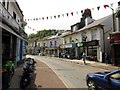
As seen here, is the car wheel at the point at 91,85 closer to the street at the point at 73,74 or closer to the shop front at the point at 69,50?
the street at the point at 73,74

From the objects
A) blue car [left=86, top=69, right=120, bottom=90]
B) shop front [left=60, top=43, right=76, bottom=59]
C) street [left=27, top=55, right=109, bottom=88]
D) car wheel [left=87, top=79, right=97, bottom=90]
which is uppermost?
shop front [left=60, top=43, right=76, bottom=59]

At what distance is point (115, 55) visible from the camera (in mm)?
27047

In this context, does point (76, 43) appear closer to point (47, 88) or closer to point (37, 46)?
point (47, 88)

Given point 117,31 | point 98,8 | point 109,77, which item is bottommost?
point 109,77

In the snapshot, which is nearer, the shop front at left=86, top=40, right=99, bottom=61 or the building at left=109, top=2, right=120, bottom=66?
the building at left=109, top=2, right=120, bottom=66

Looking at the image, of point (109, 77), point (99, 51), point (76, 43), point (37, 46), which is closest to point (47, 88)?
point (109, 77)

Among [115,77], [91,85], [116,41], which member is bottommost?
[91,85]

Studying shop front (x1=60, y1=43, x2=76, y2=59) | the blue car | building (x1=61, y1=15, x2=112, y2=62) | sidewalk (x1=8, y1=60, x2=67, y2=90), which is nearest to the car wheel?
the blue car

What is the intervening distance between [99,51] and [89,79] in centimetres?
2317

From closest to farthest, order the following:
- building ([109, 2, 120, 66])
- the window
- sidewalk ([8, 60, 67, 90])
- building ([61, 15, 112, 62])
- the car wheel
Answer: the window < the car wheel < sidewalk ([8, 60, 67, 90]) < building ([109, 2, 120, 66]) < building ([61, 15, 112, 62])

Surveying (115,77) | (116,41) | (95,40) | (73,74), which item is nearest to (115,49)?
(116,41)

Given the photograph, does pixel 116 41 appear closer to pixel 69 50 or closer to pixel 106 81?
pixel 106 81

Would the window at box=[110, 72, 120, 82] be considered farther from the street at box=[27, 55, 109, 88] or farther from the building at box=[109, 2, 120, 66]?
the building at box=[109, 2, 120, 66]

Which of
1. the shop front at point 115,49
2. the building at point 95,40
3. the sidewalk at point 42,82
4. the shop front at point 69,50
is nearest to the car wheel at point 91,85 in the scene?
the sidewalk at point 42,82
